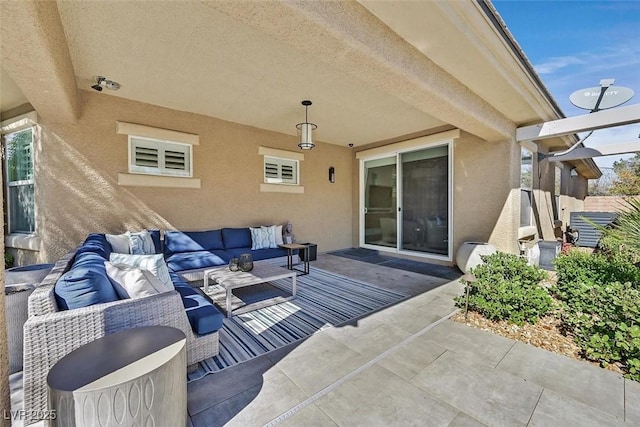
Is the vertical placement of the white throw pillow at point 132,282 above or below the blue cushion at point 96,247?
below

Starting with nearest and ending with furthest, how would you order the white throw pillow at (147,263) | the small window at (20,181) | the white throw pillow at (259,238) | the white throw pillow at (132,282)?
the white throw pillow at (132,282)
the white throw pillow at (147,263)
the small window at (20,181)
the white throw pillow at (259,238)

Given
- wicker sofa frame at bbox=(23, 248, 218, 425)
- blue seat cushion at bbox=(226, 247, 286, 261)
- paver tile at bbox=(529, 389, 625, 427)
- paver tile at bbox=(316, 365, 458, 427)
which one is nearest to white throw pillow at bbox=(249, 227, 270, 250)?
blue seat cushion at bbox=(226, 247, 286, 261)

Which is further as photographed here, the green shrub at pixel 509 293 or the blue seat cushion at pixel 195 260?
the blue seat cushion at pixel 195 260

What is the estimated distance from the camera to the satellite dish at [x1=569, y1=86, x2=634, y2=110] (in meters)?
3.81

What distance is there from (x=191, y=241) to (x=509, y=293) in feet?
15.2

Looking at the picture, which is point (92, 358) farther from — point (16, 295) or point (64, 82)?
point (64, 82)

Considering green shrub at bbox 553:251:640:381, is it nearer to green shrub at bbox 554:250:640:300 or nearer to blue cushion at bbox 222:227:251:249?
green shrub at bbox 554:250:640:300

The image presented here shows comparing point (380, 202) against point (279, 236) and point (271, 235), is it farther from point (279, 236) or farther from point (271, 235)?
point (271, 235)

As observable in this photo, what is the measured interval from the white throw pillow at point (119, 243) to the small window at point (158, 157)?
1.21 m

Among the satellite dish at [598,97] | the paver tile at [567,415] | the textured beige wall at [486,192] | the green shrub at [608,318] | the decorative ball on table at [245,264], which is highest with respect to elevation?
the satellite dish at [598,97]

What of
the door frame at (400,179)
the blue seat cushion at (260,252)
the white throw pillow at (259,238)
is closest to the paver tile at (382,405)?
the blue seat cushion at (260,252)

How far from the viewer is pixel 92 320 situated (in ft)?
5.55

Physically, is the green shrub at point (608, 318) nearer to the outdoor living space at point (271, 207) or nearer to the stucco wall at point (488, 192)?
the outdoor living space at point (271, 207)

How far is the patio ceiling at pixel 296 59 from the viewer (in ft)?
7.13
